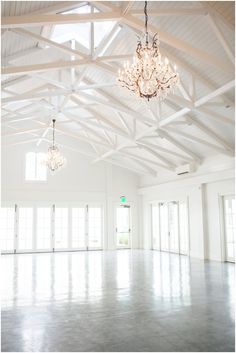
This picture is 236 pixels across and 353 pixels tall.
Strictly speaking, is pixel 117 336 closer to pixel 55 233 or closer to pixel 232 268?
pixel 232 268

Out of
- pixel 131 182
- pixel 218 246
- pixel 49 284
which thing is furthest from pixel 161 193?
pixel 49 284

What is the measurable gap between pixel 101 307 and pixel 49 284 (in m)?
2.29

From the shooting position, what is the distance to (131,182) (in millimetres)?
17188

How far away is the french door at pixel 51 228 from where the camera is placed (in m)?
15.1

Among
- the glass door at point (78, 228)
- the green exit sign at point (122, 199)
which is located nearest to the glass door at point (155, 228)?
the green exit sign at point (122, 199)

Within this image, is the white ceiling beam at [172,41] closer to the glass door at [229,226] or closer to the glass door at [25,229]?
the glass door at [229,226]

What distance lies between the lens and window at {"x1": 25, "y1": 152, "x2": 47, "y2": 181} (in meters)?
15.7

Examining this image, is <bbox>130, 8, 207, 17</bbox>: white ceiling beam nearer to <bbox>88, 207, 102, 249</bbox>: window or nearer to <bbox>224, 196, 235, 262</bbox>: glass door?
<bbox>224, 196, 235, 262</bbox>: glass door

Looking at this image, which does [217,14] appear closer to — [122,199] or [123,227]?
[122,199]

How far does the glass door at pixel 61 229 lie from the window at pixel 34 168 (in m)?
1.65

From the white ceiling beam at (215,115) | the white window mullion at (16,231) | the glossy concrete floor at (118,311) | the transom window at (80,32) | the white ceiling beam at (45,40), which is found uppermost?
the transom window at (80,32)

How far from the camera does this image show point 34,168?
15.8m

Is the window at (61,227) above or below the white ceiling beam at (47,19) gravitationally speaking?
below

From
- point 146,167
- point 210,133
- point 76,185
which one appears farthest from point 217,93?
point 76,185
